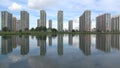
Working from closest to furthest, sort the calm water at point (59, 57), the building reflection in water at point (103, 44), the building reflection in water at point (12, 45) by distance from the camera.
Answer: the calm water at point (59, 57) < the building reflection in water at point (12, 45) < the building reflection in water at point (103, 44)

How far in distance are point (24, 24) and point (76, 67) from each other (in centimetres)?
18804

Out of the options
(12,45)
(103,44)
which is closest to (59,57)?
(12,45)

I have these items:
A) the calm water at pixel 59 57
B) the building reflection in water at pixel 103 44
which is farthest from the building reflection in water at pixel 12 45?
the building reflection in water at pixel 103 44

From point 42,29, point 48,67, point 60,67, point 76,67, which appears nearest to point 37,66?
point 48,67

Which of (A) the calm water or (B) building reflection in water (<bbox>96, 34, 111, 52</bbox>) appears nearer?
(A) the calm water

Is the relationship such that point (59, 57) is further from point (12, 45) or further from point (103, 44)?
point (103, 44)

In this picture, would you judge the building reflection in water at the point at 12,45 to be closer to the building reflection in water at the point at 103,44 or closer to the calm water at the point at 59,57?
the calm water at the point at 59,57

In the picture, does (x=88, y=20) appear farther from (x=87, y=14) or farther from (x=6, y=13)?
(x=6, y=13)

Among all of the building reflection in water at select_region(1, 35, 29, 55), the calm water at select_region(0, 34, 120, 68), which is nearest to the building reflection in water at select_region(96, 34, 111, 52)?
the calm water at select_region(0, 34, 120, 68)

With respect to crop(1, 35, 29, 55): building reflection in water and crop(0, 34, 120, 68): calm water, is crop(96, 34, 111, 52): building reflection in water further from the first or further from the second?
crop(1, 35, 29, 55): building reflection in water

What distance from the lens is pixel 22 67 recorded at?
41.5 feet

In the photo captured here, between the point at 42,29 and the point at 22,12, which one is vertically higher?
the point at 22,12

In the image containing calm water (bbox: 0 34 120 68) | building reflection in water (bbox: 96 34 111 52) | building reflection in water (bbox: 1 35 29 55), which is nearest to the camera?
calm water (bbox: 0 34 120 68)

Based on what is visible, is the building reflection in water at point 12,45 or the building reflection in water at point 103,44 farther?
the building reflection in water at point 103,44
